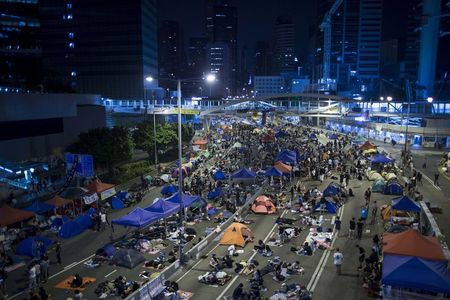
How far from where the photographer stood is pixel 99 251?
21.3 m

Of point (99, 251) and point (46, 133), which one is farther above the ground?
point (46, 133)

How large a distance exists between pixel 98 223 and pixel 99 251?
19.3 ft

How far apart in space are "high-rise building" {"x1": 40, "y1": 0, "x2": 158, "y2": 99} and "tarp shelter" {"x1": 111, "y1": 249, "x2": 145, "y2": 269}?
4273 inches

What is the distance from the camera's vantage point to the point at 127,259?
19641 mm

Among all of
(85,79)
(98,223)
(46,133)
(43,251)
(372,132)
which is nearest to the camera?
(43,251)

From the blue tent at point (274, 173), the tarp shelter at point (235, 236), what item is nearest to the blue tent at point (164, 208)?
the tarp shelter at point (235, 236)

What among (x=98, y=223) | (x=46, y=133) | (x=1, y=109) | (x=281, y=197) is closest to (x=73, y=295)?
(x=98, y=223)

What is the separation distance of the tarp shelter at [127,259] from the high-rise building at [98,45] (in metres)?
109

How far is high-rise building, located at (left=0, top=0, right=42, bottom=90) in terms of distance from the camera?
95062 mm

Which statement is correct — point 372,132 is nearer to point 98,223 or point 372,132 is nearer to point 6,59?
point 98,223

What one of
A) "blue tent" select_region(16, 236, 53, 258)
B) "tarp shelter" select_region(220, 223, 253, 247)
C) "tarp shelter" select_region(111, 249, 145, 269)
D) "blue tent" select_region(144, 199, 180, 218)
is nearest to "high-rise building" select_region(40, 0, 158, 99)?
"blue tent" select_region(144, 199, 180, 218)

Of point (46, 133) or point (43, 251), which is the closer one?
point (43, 251)

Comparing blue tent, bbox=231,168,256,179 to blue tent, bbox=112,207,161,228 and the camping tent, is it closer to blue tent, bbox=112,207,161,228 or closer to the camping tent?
the camping tent

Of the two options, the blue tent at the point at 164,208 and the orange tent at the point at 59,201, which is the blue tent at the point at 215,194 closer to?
the blue tent at the point at 164,208
